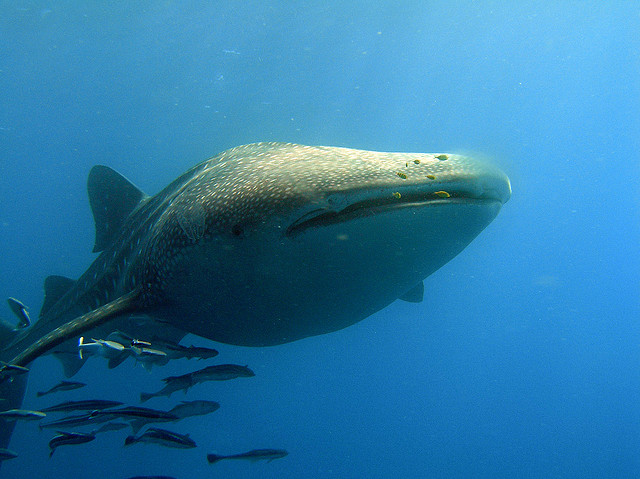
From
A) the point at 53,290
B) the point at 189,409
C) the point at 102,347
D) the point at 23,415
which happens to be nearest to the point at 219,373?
the point at 189,409

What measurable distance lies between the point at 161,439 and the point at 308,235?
2.91 metres

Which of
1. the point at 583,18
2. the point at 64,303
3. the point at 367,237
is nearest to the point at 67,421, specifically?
the point at 64,303

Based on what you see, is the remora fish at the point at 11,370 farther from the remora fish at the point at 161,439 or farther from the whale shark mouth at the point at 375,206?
the whale shark mouth at the point at 375,206

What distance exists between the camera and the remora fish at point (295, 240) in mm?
2154

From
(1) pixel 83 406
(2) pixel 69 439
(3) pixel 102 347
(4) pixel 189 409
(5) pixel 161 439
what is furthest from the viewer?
(4) pixel 189 409

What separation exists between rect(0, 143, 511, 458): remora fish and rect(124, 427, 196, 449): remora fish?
0.99 metres

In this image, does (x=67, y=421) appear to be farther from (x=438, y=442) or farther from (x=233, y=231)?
(x=438, y=442)

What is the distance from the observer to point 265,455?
17.6ft

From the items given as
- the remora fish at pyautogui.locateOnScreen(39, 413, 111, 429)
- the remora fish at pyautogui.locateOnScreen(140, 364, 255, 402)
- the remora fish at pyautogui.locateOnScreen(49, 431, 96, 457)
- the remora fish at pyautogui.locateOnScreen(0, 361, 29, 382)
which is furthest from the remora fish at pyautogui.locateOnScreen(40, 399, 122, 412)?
the remora fish at pyautogui.locateOnScreen(0, 361, 29, 382)

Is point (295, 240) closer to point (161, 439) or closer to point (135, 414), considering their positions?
point (135, 414)

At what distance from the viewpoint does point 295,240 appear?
7.64 feet

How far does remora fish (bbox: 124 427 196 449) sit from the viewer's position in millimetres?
3785

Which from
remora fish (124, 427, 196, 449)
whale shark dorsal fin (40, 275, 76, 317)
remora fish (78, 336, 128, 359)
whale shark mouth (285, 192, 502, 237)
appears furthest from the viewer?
whale shark dorsal fin (40, 275, 76, 317)

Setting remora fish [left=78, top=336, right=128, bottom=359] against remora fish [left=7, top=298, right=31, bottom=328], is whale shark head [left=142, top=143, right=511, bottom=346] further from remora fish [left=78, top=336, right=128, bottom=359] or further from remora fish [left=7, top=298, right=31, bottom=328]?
remora fish [left=7, top=298, right=31, bottom=328]
